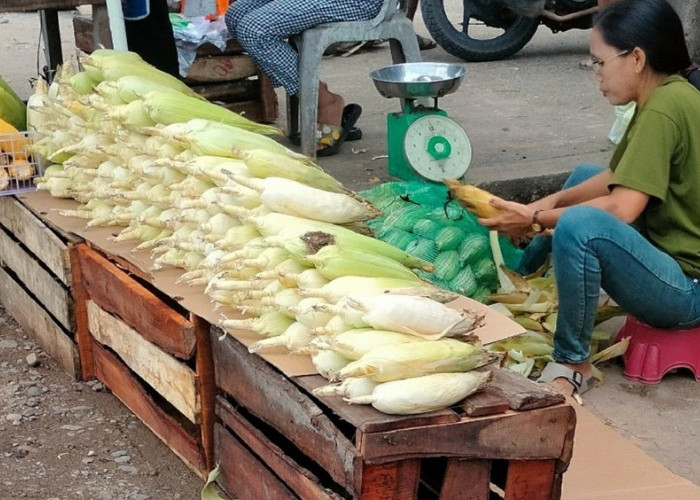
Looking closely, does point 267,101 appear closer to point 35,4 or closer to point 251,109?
point 251,109

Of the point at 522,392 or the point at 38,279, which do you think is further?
the point at 38,279

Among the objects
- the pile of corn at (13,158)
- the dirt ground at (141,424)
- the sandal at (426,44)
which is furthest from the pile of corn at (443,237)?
the sandal at (426,44)

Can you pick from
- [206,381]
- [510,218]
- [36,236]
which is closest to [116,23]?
[36,236]

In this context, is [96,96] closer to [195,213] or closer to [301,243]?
[195,213]

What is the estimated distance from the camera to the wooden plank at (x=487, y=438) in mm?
1997

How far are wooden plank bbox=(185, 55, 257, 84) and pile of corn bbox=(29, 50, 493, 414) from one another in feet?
7.59

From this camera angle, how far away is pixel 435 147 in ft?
14.9

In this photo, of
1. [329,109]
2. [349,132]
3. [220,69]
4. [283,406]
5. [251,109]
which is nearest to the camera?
[283,406]

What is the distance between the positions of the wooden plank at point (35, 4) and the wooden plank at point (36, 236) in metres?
0.77

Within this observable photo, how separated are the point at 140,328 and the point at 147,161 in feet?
1.79

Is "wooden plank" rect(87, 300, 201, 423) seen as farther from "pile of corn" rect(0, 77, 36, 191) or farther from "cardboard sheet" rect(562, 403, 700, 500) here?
"cardboard sheet" rect(562, 403, 700, 500)

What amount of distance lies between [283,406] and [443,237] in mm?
1664

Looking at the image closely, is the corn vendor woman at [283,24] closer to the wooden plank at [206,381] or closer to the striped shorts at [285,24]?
the striped shorts at [285,24]

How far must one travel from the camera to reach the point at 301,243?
2.41 meters
